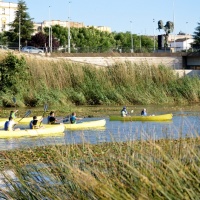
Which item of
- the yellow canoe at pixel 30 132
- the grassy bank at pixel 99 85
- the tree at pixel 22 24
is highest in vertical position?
the tree at pixel 22 24

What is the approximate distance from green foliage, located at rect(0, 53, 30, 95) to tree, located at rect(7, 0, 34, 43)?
41.3 m

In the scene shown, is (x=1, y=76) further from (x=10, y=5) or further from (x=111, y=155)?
(x=10, y=5)

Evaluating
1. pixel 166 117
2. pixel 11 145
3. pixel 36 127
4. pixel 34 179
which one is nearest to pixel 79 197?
pixel 34 179

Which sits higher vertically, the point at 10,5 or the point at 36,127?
the point at 10,5

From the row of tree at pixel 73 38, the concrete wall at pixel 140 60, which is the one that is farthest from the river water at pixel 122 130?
the row of tree at pixel 73 38

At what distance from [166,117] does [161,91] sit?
16.8 metres

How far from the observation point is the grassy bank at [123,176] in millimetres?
8586

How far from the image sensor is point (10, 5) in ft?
466

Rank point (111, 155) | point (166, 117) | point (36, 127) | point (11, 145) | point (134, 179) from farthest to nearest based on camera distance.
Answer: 1. point (166, 117)
2. point (36, 127)
3. point (11, 145)
4. point (111, 155)
5. point (134, 179)

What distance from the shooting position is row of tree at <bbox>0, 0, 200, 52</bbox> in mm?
96844

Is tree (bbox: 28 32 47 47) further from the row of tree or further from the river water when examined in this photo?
the river water

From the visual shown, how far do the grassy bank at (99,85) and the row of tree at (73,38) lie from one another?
753 inches

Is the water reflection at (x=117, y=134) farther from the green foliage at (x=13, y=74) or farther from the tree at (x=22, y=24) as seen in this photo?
the tree at (x=22, y=24)

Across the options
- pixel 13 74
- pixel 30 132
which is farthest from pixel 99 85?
pixel 30 132
